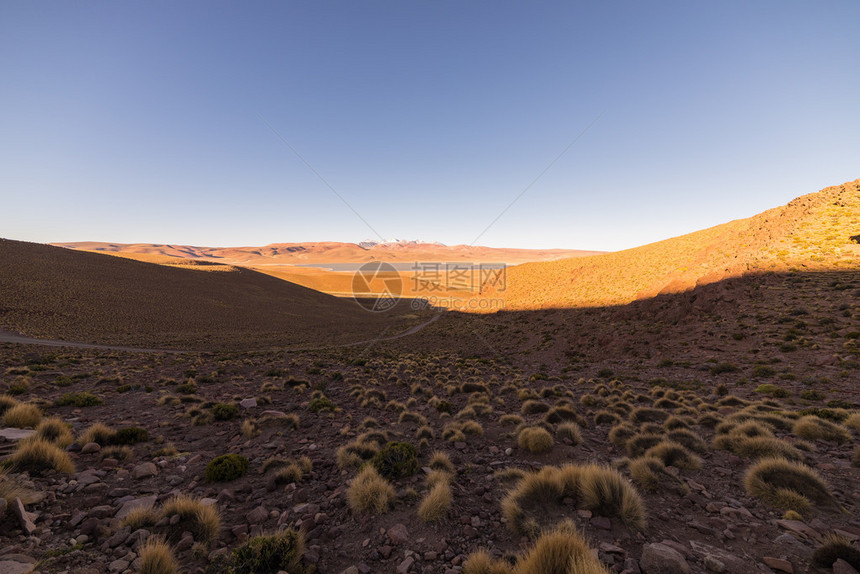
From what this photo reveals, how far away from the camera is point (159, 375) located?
53.0 feet

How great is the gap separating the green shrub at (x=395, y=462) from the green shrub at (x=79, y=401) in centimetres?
1152

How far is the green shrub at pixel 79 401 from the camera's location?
32.7 feet

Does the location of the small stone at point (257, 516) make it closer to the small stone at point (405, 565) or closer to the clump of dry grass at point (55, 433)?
the small stone at point (405, 565)

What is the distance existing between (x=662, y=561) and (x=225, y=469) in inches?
299

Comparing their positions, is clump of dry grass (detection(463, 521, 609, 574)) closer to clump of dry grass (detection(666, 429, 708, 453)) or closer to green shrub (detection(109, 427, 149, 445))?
clump of dry grass (detection(666, 429, 708, 453))

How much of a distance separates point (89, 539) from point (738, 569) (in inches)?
322

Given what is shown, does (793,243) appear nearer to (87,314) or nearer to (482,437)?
(482,437)

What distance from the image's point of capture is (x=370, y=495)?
5008 mm

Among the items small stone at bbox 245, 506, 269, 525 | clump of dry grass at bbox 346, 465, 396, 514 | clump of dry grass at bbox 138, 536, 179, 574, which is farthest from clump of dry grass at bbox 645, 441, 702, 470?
clump of dry grass at bbox 138, 536, 179, 574

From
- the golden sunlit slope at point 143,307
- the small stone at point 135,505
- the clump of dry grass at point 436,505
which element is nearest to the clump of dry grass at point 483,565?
the clump of dry grass at point 436,505

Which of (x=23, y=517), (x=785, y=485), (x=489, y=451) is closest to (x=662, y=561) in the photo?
(x=785, y=485)

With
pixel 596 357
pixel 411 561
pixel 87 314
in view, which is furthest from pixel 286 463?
pixel 87 314

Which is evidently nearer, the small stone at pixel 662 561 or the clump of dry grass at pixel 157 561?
the small stone at pixel 662 561

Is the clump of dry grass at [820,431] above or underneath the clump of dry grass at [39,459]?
above
